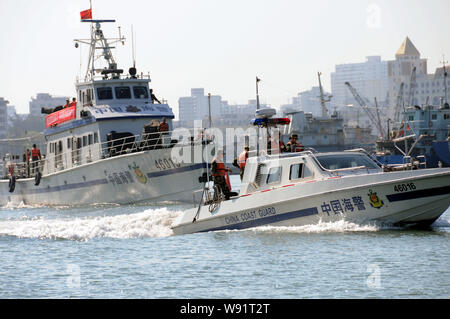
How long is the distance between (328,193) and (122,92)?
20810 millimetres

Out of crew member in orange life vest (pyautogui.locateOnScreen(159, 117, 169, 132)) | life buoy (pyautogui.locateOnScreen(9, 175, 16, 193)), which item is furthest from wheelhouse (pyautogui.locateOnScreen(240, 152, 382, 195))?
life buoy (pyautogui.locateOnScreen(9, 175, 16, 193))

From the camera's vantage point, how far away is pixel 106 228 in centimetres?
2361

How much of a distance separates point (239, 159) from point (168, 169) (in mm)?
12823

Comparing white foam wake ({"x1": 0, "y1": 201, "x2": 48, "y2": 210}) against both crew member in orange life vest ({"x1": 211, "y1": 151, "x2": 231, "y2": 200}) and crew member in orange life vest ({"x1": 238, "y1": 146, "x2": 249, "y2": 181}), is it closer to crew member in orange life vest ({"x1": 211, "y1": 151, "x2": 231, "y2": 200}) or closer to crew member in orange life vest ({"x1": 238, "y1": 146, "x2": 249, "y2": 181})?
crew member in orange life vest ({"x1": 211, "y1": 151, "x2": 231, "y2": 200})

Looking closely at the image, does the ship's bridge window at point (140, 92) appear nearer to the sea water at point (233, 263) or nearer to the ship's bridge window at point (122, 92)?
the ship's bridge window at point (122, 92)

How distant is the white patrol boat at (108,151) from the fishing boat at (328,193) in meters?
11.9

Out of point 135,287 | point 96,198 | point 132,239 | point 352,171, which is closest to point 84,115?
point 96,198

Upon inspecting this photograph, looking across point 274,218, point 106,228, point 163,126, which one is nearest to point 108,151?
point 163,126

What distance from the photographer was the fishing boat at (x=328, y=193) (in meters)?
19.1

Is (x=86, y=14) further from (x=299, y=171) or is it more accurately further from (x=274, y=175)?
(x=299, y=171)

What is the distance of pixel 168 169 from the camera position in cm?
3438

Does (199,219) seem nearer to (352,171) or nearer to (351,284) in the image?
(352,171)

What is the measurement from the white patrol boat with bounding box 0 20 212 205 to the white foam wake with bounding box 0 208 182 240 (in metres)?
8.39

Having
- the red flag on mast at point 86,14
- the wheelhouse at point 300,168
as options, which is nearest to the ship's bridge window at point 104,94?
the red flag on mast at point 86,14
